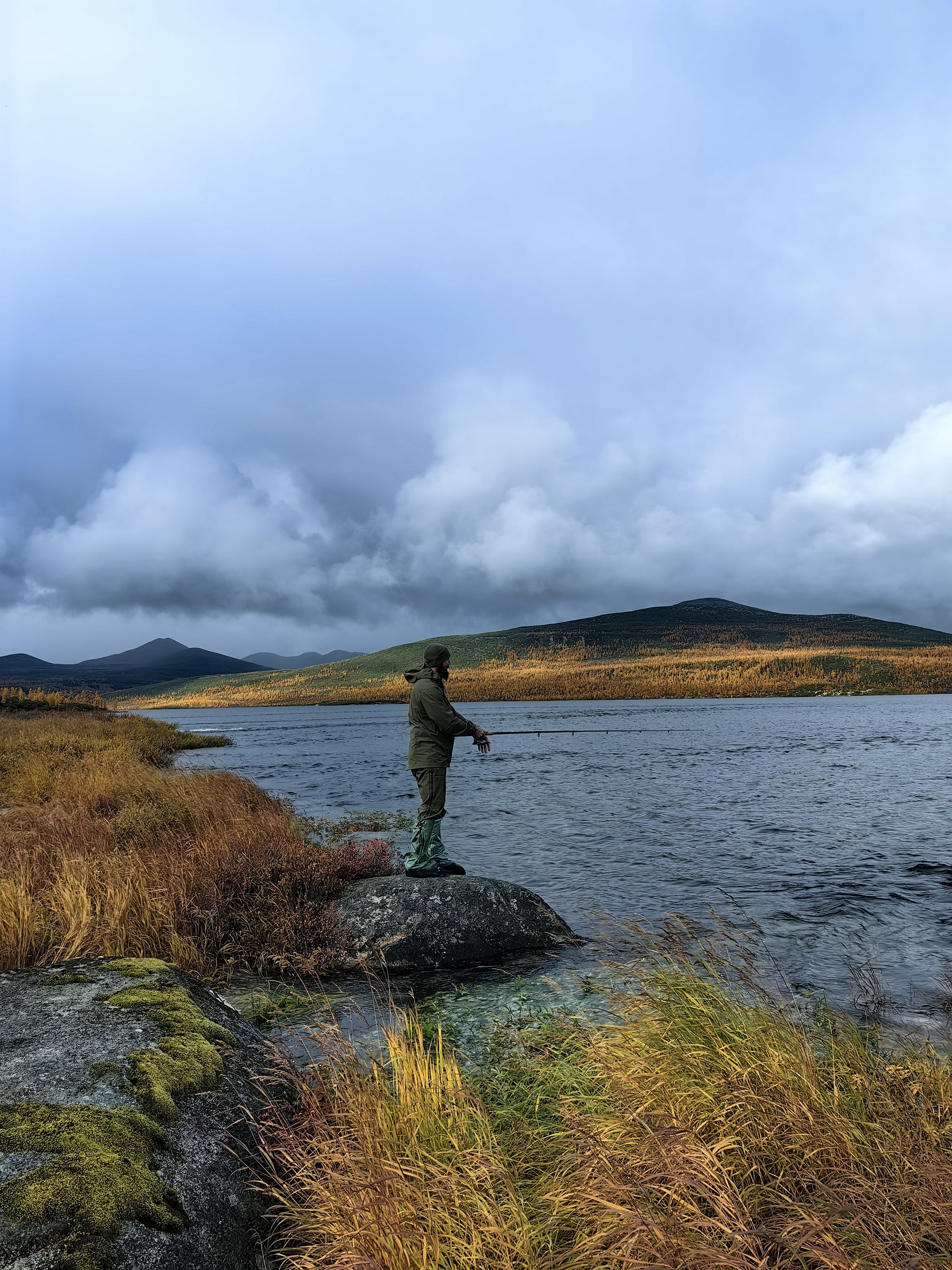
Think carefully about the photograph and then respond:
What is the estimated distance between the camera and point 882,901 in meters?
11.0

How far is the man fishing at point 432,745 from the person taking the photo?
938 centimetres

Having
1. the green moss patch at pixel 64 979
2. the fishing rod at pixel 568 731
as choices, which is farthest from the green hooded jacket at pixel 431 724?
the fishing rod at pixel 568 731

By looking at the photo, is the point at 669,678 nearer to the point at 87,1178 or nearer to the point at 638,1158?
the point at 638,1158

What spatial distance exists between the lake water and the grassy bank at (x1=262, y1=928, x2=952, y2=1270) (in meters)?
3.82

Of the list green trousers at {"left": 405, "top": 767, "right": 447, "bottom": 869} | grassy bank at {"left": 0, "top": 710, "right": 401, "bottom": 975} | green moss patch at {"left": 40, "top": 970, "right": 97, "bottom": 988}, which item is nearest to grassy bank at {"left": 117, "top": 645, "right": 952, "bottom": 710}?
grassy bank at {"left": 0, "top": 710, "right": 401, "bottom": 975}

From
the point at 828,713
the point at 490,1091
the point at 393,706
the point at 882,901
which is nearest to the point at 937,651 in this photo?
the point at 828,713

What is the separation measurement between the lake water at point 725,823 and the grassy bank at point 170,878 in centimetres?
248

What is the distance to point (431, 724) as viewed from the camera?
9492 millimetres

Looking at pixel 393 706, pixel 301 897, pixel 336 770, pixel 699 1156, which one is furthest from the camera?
pixel 393 706

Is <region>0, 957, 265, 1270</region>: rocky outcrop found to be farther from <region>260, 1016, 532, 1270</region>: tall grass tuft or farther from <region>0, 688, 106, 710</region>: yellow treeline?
<region>0, 688, 106, 710</region>: yellow treeline

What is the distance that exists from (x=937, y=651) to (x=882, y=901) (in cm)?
13877

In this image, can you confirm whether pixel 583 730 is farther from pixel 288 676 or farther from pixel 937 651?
pixel 288 676

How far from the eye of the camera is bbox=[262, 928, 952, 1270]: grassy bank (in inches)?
104

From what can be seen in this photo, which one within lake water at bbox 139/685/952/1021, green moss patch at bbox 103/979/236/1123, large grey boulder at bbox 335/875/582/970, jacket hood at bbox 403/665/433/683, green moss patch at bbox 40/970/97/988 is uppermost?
jacket hood at bbox 403/665/433/683
